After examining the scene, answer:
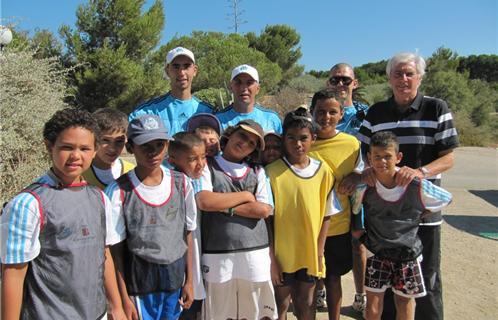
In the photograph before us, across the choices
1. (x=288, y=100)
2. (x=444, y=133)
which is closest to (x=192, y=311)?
(x=444, y=133)

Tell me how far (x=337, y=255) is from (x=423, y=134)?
3.74 feet

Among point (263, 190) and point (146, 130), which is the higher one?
point (146, 130)

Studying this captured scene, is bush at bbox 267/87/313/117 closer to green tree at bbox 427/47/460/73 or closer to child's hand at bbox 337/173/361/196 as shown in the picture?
green tree at bbox 427/47/460/73

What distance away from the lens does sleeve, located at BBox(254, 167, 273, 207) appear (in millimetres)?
2586

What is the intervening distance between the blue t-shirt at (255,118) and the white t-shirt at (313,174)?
59 centimetres

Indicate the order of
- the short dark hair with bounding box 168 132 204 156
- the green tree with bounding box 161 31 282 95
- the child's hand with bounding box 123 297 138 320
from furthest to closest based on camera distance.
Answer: the green tree with bounding box 161 31 282 95, the short dark hair with bounding box 168 132 204 156, the child's hand with bounding box 123 297 138 320

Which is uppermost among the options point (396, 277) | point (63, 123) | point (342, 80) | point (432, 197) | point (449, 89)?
point (449, 89)

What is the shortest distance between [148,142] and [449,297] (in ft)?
11.7

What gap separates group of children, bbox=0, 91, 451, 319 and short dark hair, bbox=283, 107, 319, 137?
1 centimetres

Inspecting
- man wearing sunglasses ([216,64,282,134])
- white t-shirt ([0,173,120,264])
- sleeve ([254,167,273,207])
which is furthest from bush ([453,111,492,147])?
white t-shirt ([0,173,120,264])

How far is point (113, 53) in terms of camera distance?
16.5m

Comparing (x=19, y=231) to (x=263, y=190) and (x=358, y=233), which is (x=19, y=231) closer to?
(x=263, y=190)

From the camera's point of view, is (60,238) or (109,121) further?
(109,121)

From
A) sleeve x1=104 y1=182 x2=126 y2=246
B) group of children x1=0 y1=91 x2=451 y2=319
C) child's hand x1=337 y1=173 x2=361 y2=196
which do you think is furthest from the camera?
child's hand x1=337 y1=173 x2=361 y2=196
